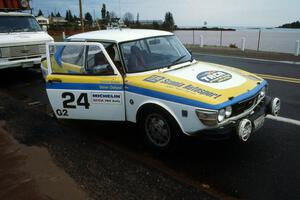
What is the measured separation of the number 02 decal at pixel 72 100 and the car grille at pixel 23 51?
5.37 metres

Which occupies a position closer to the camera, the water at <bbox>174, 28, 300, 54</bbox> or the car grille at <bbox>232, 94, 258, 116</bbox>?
the car grille at <bbox>232, 94, 258, 116</bbox>

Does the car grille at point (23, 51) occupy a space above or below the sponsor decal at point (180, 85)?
below

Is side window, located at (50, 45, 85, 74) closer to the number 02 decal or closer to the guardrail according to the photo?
the number 02 decal

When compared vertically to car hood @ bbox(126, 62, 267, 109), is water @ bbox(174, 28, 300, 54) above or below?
below

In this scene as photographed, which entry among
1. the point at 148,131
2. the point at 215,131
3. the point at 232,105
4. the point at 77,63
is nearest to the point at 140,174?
the point at 148,131

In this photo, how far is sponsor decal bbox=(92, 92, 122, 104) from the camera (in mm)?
4688

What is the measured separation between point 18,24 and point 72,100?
675 cm

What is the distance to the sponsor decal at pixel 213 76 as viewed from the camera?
4.40 meters

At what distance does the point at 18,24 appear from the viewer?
1047 cm

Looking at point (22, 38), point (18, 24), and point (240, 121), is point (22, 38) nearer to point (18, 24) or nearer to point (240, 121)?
point (18, 24)

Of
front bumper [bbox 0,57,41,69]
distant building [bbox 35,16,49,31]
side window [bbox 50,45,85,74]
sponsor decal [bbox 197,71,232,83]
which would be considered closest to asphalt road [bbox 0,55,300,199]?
sponsor decal [bbox 197,71,232,83]

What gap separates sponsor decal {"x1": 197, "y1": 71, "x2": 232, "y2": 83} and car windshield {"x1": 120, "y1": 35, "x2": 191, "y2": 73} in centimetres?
64

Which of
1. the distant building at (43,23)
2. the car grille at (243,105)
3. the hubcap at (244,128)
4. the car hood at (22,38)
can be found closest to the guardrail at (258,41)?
the distant building at (43,23)

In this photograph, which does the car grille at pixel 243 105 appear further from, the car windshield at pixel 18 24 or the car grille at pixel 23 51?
the car windshield at pixel 18 24
